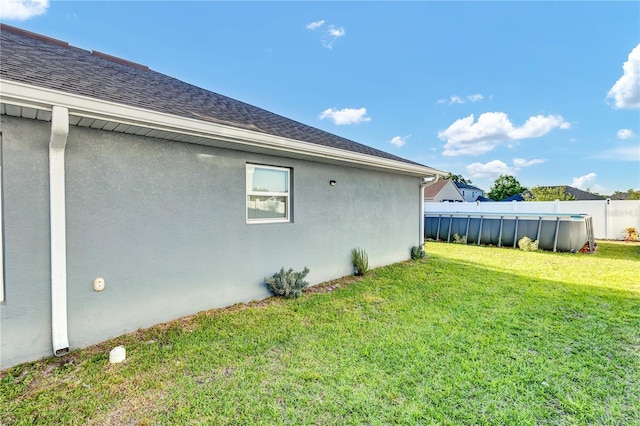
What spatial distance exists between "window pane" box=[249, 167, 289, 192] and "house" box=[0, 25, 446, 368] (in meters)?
0.02

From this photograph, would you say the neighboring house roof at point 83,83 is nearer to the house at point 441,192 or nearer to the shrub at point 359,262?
the shrub at point 359,262

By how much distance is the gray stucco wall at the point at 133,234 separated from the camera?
299 centimetres

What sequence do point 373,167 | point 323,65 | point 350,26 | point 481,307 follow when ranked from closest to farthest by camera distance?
1. point 481,307
2. point 373,167
3. point 350,26
4. point 323,65

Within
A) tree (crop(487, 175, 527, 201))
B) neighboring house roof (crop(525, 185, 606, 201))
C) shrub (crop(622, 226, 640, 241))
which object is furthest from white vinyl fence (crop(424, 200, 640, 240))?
tree (crop(487, 175, 527, 201))

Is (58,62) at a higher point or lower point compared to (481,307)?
higher

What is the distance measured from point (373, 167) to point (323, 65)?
7.81 meters

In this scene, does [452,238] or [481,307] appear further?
[452,238]

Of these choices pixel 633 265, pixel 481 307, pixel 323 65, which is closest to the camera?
pixel 481 307

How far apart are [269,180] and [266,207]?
0.54 m

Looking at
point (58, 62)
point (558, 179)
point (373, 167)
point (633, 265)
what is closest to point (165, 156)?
point (58, 62)

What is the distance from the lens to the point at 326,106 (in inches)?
579

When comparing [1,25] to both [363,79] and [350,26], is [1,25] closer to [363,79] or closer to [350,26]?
[350,26]

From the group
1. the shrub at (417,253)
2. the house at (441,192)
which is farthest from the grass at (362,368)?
the house at (441,192)

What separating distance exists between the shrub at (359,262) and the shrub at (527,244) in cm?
770
